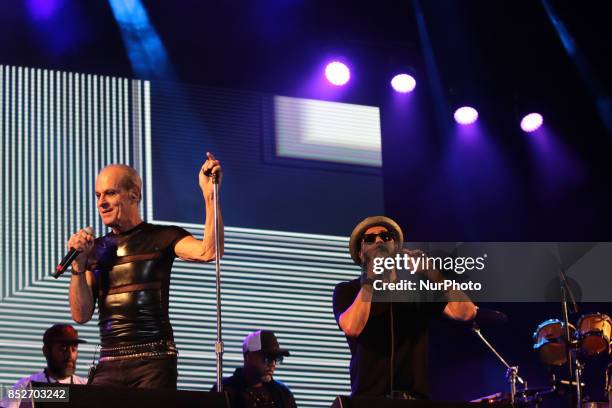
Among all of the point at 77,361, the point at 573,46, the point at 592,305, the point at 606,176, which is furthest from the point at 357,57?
the point at 77,361

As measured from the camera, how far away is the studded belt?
132 inches

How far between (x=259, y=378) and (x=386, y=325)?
2535 mm

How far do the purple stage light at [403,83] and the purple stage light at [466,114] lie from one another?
15.6 inches

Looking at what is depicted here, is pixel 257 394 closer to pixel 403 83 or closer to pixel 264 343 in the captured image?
pixel 264 343

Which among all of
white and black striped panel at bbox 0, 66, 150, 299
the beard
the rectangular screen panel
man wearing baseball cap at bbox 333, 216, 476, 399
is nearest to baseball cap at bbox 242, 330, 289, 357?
the beard

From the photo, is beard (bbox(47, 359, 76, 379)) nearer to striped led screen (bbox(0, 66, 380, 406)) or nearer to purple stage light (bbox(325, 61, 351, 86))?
striped led screen (bbox(0, 66, 380, 406))

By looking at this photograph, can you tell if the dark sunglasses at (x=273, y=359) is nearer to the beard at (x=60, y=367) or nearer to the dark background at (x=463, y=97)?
the beard at (x=60, y=367)

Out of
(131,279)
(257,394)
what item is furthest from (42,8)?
(131,279)

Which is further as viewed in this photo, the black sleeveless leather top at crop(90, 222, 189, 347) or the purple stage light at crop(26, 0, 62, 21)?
the purple stage light at crop(26, 0, 62, 21)

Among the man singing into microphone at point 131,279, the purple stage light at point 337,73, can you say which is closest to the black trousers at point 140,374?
the man singing into microphone at point 131,279

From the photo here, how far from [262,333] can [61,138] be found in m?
1.81

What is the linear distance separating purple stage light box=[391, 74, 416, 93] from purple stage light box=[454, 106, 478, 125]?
397mm

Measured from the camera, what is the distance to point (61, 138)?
604 centimetres

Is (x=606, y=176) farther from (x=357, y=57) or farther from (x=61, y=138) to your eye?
(x=61, y=138)
